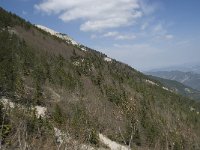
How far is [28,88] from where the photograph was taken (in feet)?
213

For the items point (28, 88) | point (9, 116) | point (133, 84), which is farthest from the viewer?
point (133, 84)

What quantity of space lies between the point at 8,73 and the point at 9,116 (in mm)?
24295

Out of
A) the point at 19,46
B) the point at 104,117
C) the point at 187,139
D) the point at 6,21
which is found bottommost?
the point at 187,139

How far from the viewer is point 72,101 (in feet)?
241

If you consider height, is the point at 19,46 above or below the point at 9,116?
above

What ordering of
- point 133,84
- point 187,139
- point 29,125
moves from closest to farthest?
1. point 29,125
2. point 187,139
3. point 133,84

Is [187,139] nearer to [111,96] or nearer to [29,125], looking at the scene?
[111,96]

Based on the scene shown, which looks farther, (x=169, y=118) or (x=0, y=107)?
(x=169, y=118)

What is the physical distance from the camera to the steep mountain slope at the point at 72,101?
4344 cm

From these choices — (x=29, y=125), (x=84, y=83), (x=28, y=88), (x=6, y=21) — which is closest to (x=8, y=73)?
(x=28, y=88)

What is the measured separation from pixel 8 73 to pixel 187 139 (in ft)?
155

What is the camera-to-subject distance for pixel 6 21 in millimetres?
102250

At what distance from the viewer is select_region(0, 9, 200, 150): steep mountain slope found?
43438 millimetres

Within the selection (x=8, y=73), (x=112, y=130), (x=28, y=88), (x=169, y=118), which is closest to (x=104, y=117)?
(x=112, y=130)
